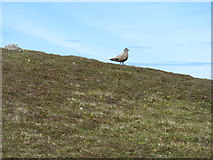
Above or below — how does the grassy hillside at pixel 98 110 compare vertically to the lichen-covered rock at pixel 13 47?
below

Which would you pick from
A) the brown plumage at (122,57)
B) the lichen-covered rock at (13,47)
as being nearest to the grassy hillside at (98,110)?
the brown plumage at (122,57)

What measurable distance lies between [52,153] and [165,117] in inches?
585

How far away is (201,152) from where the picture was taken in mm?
20516

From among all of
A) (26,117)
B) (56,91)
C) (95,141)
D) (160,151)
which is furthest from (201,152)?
(56,91)

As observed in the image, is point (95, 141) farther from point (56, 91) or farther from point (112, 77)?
point (112, 77)

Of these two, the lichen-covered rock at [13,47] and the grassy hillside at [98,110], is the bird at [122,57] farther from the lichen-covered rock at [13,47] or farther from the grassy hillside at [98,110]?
the lichen-covered rock at [13,47]

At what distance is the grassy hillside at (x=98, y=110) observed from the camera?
20.4m

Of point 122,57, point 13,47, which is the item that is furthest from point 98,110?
point 13,47

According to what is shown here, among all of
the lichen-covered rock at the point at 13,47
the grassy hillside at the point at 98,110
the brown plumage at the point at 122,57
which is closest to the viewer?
the grassy hillside at the point at 98,110

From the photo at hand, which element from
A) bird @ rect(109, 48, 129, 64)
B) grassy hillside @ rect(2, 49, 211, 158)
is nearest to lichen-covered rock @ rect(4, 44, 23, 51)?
grassy hillside @ rect(2, 49, 211, 158)

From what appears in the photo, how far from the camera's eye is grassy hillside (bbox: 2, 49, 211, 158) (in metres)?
20.4

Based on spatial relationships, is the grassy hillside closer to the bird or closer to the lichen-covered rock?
the bird

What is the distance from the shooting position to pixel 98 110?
103ft

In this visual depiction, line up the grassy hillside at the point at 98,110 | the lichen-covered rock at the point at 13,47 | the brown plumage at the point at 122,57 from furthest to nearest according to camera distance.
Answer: the lichen-covered rock at the point at 13,47 < the brown plumage at the point at 122,57 < the grassy hillside at the point at 98,110
